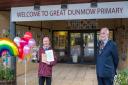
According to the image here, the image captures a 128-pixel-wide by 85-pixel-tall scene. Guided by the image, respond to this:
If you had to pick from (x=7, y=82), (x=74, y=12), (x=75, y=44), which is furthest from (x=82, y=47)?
(x=7, y=82)

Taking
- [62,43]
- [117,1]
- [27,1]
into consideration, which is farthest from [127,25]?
[62,43]

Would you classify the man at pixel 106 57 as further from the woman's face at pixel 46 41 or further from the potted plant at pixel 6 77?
the potted plant at pixel 6 77

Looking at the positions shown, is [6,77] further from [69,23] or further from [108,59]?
[69,23]

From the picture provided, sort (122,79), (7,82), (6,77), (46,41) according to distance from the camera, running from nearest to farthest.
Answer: (46,41)
(122,79)
(7,82)
(6,77)

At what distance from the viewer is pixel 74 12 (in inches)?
368

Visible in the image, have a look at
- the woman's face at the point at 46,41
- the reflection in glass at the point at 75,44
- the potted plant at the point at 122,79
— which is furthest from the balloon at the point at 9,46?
the reflection in glass at the point at 75,44

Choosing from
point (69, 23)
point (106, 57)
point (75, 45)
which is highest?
point (69, 23)

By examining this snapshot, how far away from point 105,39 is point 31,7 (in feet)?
12.8

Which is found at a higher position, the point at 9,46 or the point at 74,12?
the point at 74,12

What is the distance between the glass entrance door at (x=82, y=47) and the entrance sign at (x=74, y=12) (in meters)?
9.35

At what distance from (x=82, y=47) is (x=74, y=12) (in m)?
9.95

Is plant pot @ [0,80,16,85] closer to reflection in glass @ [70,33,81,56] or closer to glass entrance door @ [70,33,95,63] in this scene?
glass entrance door @ [70,33,95,63]

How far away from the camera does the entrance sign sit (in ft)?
29.4

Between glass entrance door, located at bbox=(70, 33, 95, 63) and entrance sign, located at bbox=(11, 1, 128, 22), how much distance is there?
30.7 feet
